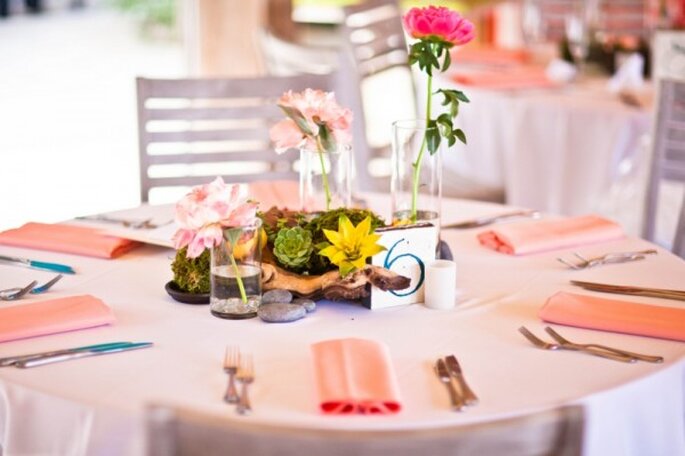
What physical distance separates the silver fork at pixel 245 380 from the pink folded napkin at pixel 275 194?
94 cm

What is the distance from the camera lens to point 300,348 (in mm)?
1765

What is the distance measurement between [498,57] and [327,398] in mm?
3434

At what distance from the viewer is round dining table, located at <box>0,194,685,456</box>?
1.53 meters

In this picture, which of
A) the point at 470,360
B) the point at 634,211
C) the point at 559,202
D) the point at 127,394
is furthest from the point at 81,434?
the point at 634,211

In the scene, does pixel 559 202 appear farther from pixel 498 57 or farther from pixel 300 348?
pixel 300 348

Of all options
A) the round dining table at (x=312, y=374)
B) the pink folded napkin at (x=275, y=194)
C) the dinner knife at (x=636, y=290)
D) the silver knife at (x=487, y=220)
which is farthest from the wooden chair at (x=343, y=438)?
the pink folded napkin at (x=275, y=194)

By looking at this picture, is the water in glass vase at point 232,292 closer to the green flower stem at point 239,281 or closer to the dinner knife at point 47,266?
the green flower stem at point 239,281

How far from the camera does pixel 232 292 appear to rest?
1899mm

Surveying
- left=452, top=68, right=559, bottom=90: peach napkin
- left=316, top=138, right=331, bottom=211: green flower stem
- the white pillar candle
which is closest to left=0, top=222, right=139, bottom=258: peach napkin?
left=316, top=138, right=331, bottom=211: green flower stem

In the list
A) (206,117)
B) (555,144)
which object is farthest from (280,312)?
(555,144)

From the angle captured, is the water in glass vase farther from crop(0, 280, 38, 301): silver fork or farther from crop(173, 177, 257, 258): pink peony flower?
crop(0, 280, 38, 301): silver fork

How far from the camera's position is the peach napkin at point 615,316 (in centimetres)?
184

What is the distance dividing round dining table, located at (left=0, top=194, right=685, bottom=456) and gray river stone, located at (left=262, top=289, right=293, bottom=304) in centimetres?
5

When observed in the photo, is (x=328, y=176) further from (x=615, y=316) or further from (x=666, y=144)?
(x=666, y=144)
